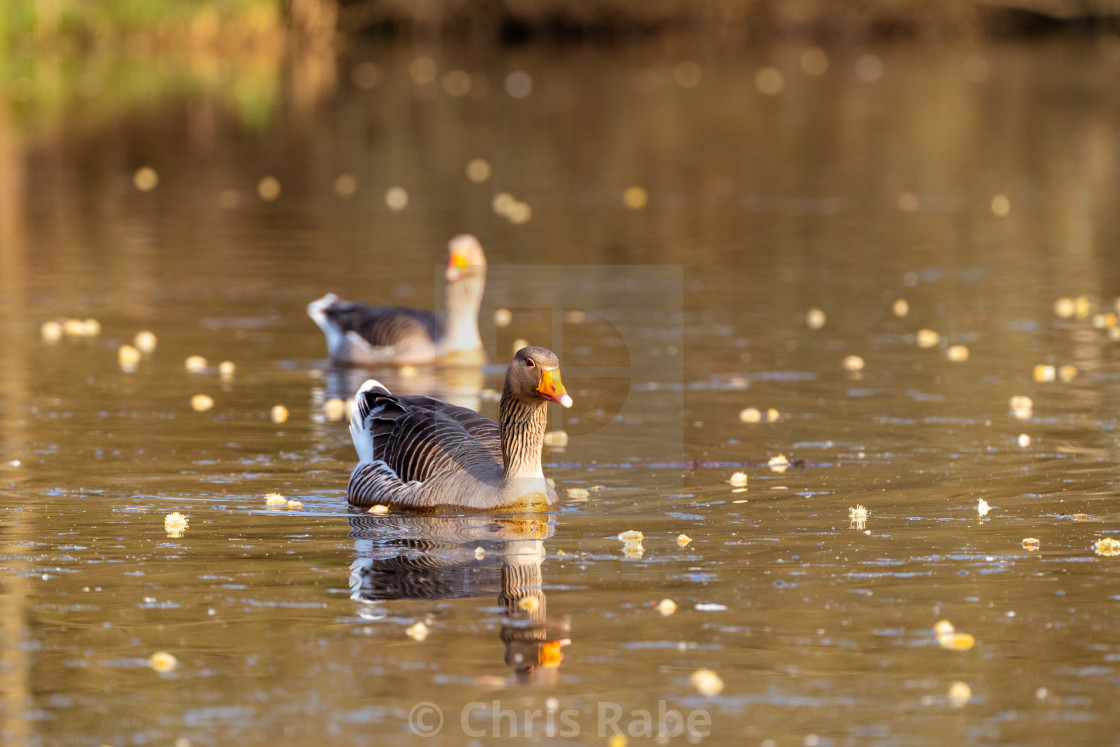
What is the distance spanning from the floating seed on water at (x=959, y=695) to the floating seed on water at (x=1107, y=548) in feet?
7.41

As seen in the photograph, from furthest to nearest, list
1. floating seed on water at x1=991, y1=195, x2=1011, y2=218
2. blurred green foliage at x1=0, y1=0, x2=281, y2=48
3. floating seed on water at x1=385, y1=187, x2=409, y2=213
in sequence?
blurred green foliage at x1=0, y1=0, x2=281, y2=48, floating seed on water at x1=385, y1=187, x2=409, y2=213, floating seed on water at x1=991, y1=195, x2=1011, y2=218

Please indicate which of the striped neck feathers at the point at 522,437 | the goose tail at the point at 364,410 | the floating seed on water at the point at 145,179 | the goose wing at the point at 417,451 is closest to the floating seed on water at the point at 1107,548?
the striped neck feathers at the point at 522,437

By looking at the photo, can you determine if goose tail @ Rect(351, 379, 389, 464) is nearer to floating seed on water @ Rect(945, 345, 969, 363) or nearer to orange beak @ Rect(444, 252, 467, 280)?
orange beak @ Rect(444, 252, 467, 280)

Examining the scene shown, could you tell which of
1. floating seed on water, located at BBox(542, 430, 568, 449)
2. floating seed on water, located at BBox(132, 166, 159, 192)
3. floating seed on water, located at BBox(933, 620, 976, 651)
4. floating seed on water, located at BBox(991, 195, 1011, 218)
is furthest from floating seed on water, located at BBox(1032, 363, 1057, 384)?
floating seed on water, located at BBox(132, 166, 159, 192)

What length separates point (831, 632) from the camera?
7418 mm

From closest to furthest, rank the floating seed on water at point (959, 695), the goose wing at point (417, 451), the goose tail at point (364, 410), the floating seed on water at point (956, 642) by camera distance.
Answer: the floating seed on water at point (959, 695)
the floating seed on water at point (956, 642)
the goose wing at point (417, 451)
the goose tail at point (364, 410)

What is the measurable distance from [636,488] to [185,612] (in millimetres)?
3260

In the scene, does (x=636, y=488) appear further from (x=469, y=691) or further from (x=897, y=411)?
(x=469, y=691)

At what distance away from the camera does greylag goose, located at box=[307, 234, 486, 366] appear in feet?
46.9

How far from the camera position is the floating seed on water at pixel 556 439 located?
11586mm

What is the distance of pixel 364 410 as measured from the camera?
1035cm

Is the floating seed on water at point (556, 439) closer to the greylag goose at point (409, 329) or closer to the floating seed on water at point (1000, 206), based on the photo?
the greylag goose at point (409, 329)

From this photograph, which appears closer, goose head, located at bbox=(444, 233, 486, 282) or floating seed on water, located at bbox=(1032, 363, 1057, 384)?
floating seed on water, located at bbox=(1032, 363, 1057, 384)

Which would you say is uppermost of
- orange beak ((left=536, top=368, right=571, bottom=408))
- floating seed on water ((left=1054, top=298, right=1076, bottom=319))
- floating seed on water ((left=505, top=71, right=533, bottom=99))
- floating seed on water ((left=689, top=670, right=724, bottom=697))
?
floating seed on water ((left=505, top=71, right=533, bottom=99))
